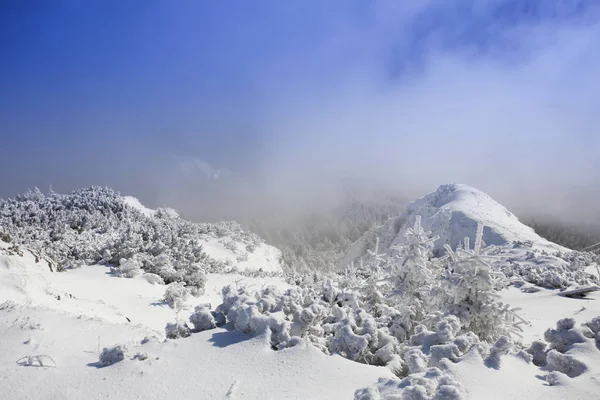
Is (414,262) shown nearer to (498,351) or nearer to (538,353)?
(538,353)

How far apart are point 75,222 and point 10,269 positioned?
1502cm

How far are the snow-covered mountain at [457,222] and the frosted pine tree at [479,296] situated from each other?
31.4m

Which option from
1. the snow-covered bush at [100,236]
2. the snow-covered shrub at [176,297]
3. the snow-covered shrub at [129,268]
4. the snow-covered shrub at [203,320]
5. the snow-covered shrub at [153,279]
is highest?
the snow-covered bush at [100,236]

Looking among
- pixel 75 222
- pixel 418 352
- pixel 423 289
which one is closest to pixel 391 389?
pixel 418 352

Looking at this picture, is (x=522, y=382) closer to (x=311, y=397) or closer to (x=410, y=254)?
(x=311, y=397)

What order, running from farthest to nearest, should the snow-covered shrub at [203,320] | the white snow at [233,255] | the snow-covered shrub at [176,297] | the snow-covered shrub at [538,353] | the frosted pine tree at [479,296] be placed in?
the white snow at [233,255] < the snow-covered shrub at [176,297] < the frosted pine tree at [479,296] < the snow-covered shrub at [203,320] < the snow-covered shrub at [538,353]

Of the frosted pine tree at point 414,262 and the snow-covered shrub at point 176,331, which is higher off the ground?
the frosted pine tree at point 414,262

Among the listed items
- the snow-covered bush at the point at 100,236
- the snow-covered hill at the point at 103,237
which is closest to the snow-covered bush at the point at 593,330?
the snow-covered bush at the point at 100,236

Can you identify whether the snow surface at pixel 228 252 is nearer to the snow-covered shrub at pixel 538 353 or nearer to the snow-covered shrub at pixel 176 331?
the snow-covered shrub at pixel 176 331

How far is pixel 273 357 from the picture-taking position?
5.74 m

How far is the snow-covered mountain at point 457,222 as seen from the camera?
47.6m

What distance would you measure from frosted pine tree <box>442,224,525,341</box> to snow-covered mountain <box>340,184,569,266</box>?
31.4 metres

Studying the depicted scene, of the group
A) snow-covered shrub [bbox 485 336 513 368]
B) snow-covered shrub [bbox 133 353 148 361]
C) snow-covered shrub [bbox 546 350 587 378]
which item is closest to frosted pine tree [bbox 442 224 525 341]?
snow-covered shrub [bbox 546 350 587 378]

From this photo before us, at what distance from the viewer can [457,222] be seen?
52719mm
